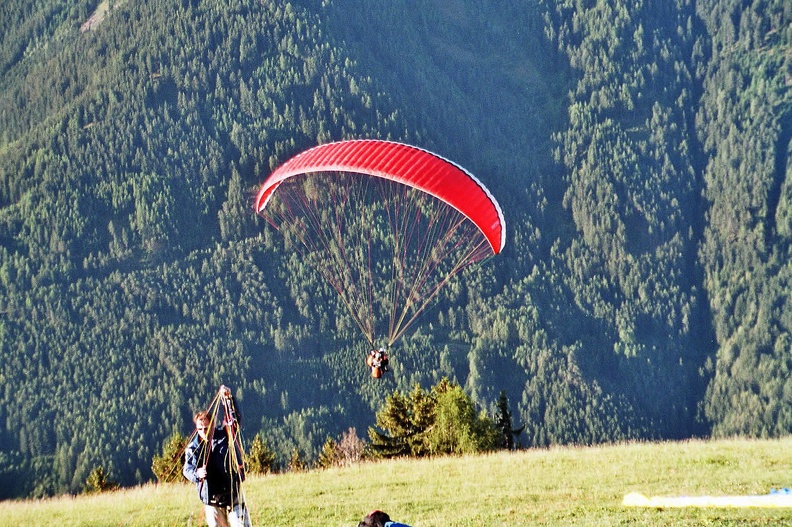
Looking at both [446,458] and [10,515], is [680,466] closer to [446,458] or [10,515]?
[446,458]

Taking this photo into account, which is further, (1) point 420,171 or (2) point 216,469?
(1) point 420,171

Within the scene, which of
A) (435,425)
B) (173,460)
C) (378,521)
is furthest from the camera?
(173,460)

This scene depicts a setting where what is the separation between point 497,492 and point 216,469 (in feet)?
29.9

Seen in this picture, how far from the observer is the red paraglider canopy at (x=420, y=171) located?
29.2 meters

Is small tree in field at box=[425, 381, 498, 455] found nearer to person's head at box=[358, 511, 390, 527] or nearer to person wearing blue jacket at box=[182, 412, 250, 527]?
person wearing blue jacket at box=[182, 412, 250, 527]

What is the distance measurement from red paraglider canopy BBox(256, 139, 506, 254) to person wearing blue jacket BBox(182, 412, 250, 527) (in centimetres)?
1280

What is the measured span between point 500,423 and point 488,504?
34135 mm

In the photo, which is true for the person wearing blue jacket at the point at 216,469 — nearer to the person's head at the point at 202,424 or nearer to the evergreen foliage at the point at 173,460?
the person's head at the point at 202,424

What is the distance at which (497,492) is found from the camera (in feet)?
80.8

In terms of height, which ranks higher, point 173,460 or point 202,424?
point 202,424

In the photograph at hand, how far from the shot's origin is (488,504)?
914 inches

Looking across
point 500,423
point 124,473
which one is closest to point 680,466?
point 500,423

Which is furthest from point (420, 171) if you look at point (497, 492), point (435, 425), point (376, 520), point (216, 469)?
point (435, 425)

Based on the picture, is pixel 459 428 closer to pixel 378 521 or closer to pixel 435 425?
pixel 435 425
